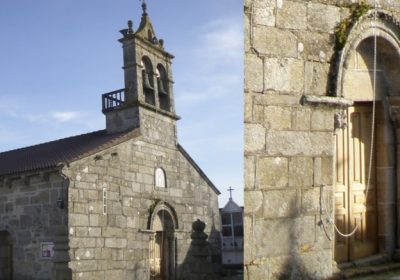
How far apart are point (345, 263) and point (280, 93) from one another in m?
1.48

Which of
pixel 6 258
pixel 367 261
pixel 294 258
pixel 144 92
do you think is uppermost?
pixel 144 92

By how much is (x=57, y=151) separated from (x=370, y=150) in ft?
34.5

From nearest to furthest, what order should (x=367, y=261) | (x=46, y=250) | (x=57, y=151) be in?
(x=367, y=261), (x=46, y=250), (x=57, y=151)

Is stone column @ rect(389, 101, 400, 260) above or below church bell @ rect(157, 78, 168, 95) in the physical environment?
below

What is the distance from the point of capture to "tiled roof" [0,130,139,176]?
1144 cm

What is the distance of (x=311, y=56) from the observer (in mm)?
3611

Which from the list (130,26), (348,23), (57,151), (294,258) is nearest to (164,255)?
(57,151)

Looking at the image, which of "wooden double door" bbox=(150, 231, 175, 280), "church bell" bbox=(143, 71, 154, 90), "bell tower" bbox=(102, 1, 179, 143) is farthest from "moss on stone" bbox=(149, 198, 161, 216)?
"church bell" bbox=(143, 71, 154, 90)

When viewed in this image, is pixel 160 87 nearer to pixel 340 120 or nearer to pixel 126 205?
pixel 126 205

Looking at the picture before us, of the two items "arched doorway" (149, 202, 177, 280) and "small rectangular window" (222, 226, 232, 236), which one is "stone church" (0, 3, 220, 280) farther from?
"small rectangular window" (222, 226, 232, 236)

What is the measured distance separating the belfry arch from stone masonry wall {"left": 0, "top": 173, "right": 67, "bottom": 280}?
25.5 ft

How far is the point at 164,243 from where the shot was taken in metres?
14.1

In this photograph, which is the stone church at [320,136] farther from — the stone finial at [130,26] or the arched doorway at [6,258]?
the stone finial at [130,26]

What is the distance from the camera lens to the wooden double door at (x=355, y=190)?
3953mm
